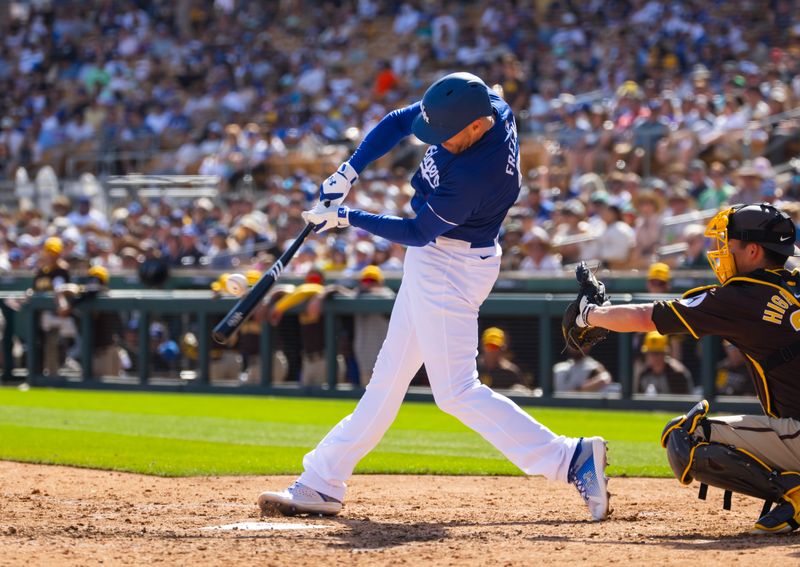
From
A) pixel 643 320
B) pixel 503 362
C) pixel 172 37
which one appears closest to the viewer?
pixel 643 320

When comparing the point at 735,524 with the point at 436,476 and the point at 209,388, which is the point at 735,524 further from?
the point at 209,388

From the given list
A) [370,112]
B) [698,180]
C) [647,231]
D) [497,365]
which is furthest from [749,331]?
[370,112]

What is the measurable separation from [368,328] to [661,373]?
289 centimetres

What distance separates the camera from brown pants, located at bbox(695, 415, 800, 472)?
497cm

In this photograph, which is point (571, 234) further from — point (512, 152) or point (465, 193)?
point (465, 193)

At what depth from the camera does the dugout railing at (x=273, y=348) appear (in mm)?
11336

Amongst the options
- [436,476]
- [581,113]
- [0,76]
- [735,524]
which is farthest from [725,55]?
→ [0,76]

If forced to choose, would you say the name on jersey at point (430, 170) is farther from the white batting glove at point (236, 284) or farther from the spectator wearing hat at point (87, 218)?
the spectator wearing hat at point (87, 218)

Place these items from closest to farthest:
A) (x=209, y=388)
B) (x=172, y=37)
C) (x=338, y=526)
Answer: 1. (x=338, y=526)
2. (x=209, y=388)
3. (x=172, y=37)

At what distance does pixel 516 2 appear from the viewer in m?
23.5

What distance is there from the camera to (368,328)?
1245 cm

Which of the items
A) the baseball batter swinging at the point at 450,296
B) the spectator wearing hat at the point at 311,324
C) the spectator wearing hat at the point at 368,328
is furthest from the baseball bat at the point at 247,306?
the spectator wearing hat at the point at 311,324

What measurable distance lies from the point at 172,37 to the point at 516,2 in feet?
29.4

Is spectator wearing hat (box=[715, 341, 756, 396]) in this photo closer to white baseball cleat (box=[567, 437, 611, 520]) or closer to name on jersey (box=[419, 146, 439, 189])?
white baseball cleat (box=[567, 437, 611, 520])
